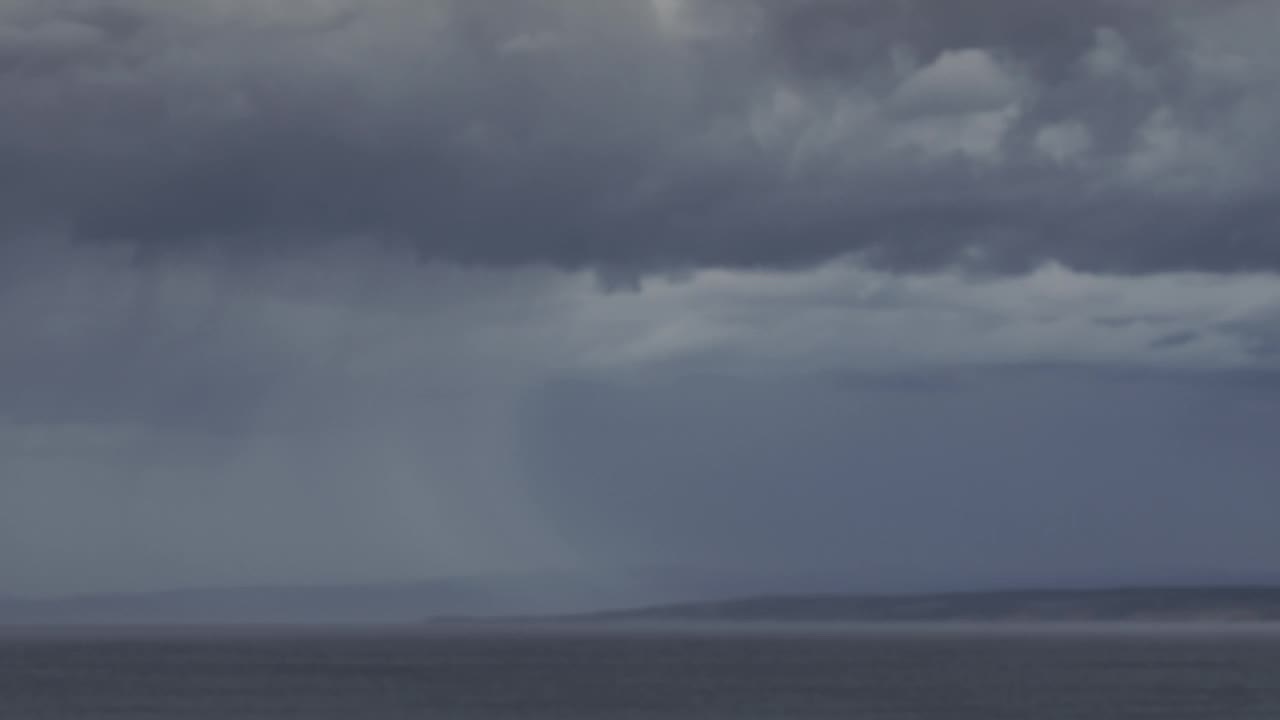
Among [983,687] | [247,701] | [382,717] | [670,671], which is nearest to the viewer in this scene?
[382,717]

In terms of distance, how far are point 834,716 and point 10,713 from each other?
43926 millimetres

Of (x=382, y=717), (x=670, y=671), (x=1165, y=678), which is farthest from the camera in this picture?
(x=670, y=671)

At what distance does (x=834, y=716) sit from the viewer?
11669cm

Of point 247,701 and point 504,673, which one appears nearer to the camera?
point 247,701

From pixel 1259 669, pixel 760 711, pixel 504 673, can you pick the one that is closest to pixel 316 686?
pixel 504 673

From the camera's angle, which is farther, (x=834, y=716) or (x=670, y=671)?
(x=670, y=671)

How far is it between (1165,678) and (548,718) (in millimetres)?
72006

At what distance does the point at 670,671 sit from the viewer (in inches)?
7274

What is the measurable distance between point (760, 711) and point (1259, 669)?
89087mm

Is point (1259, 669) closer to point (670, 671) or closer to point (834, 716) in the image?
point (670, 671)

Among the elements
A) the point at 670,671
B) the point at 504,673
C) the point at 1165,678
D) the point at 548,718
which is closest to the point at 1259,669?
the point at 1165,678

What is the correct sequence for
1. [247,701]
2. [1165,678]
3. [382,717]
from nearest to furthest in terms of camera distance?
[382,717], [247,701], [1165,678]

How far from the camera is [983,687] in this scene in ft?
497

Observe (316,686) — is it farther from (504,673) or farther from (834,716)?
(834,716)
